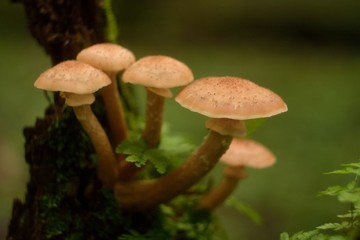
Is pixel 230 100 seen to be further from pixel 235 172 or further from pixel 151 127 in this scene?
pixel 235 172

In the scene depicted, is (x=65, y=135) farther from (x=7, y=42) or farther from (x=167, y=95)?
(x=7, y=42)

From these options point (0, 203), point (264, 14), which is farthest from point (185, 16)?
point (0, 203)

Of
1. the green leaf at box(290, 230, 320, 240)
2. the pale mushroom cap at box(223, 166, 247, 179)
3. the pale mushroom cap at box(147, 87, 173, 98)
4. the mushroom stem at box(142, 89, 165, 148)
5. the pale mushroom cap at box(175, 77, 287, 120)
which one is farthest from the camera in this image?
the pale mushroom cap at box(223, 166, 247, 179)

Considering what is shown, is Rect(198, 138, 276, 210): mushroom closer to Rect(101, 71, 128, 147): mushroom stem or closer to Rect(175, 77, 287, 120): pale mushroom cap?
Rect(101, 71, 128, 147): mushroom stem

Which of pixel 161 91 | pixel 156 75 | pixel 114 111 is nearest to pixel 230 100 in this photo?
pixel 156 75

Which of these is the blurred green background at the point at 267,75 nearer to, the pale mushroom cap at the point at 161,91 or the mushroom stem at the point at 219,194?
the mushroom stem at the point at 219,194

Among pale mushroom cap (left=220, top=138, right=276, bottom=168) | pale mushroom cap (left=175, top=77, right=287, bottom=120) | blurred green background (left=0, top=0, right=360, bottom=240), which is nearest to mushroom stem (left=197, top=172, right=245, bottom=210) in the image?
pale mushroom cap (left=220, top=138, right=276, bottom=168)

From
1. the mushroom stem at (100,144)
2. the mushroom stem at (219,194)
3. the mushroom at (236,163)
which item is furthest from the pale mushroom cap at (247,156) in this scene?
the mushroom stem at (100,144)
